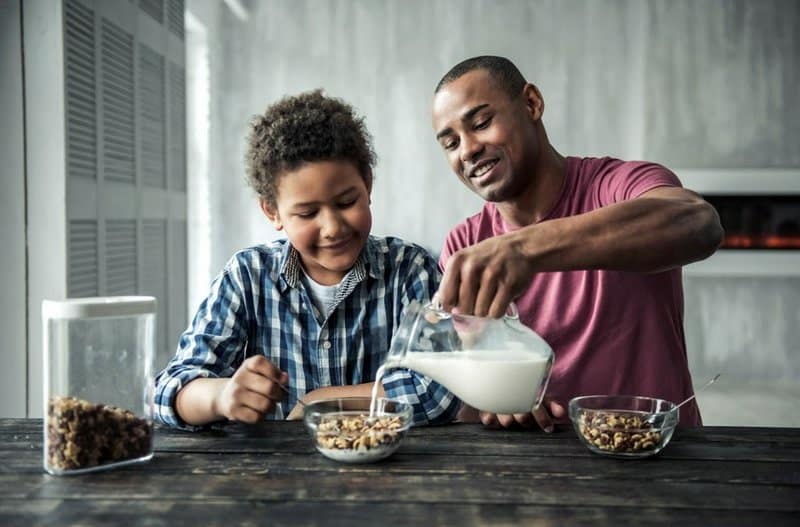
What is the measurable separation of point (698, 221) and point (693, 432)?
13.2 inches

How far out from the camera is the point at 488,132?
1801 mm

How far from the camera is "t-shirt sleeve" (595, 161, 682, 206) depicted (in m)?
1.57

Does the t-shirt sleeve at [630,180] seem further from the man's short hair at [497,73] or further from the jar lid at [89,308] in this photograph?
the jar lid at [89,308]

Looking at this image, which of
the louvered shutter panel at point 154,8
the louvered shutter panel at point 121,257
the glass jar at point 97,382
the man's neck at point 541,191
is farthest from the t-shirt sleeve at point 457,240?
the louvered shutter panel at point 154,8

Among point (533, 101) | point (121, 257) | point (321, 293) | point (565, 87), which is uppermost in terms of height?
point (565, 87)

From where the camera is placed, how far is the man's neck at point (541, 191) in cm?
186

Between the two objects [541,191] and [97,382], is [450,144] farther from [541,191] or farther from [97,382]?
[97,382]

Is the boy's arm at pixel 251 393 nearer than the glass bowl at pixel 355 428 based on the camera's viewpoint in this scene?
No

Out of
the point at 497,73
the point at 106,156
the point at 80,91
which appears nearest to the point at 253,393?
the point at 497,73

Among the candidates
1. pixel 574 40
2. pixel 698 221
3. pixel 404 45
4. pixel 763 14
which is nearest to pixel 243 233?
pixel 404 45

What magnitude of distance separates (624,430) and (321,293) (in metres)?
0.72

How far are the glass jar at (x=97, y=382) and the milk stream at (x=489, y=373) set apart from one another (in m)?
0.32

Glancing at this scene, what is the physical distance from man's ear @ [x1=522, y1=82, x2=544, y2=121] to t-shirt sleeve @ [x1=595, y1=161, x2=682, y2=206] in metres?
0.21

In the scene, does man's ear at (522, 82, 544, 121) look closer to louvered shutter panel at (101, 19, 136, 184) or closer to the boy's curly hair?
the boy's curly hair
